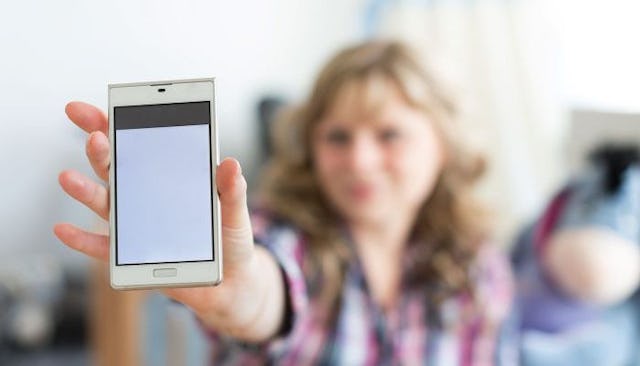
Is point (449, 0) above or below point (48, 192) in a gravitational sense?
above

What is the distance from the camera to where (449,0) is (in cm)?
136

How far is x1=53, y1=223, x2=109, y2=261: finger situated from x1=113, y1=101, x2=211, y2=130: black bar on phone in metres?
0.06

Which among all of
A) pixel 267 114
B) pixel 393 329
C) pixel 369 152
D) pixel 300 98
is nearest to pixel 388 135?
pixel 369 152

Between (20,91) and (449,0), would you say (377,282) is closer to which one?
(20,91)

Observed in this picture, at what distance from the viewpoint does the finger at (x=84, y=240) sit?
1.42ft

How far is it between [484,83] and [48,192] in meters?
0.66

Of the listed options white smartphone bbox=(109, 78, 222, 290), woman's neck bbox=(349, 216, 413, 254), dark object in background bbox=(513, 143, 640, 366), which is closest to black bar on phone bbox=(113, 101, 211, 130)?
white smartphone bbox=(109, 78, 222, 290)

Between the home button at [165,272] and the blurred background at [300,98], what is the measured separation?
494 mm

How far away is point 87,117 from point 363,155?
380 mm

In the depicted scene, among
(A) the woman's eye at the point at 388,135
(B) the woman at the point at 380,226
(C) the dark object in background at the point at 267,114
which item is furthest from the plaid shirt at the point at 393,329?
(C) the dark object in background at the point at 267,114

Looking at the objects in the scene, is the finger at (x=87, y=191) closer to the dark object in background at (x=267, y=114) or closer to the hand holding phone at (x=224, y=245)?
the hand holding phone at (x=224, y=245)

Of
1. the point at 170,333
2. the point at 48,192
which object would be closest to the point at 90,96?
the point at 170,333

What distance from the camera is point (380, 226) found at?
833 mm

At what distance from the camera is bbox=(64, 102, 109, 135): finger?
1.37ft
